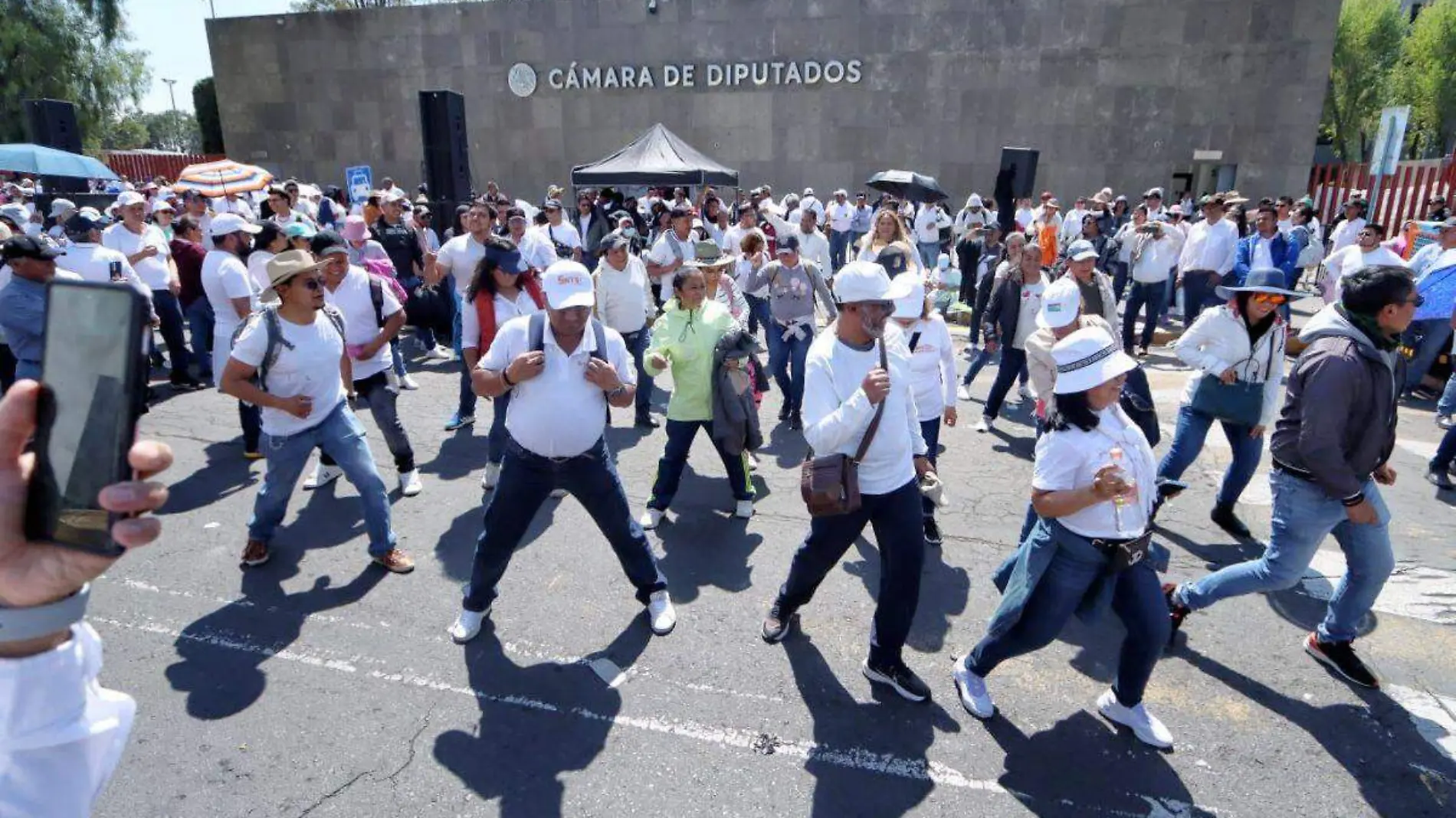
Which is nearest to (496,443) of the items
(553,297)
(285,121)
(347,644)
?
(347,644)

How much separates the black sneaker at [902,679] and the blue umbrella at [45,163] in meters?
16.5

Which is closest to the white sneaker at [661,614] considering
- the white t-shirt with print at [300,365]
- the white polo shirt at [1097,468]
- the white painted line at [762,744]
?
the white painted line at [762,744]

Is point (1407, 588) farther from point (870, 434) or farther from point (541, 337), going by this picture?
point (541, 337)

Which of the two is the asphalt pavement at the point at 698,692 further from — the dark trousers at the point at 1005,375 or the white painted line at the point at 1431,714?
the dark trousers at the point at 1005,375

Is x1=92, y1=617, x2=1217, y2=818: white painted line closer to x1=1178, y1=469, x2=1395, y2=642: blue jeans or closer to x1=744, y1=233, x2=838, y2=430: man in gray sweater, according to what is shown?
x1=1178, y1=469, x2=1395, y2=642: blue jeans

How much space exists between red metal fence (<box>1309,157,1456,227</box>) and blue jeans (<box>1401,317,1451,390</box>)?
27.9 feet

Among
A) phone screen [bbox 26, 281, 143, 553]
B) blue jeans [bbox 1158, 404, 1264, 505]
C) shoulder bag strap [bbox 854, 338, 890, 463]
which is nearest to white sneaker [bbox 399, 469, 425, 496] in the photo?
shoulder bag strap [bbox 854, 338, 890, 463]

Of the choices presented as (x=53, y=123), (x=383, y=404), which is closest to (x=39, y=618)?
(x=383, y=404)

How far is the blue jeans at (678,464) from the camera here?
5500 mm

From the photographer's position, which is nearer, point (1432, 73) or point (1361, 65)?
point (1432, 73)

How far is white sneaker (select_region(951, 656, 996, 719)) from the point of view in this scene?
3.59 metres

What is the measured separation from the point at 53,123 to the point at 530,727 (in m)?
20.1

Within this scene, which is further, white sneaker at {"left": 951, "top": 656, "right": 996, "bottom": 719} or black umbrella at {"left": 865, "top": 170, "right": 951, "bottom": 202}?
black umbrella at {"left": 865, "top": 170, "right": 951, "bottom": 202}

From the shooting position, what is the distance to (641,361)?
8.18 m
